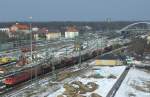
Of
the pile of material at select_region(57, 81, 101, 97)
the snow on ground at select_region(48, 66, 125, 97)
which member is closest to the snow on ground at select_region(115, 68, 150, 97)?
the snow on ground at select_region(48, 66, 125, 97)

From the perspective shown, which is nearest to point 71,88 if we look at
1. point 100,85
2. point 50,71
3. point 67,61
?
point 100,85

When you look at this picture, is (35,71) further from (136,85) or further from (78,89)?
(136,85)

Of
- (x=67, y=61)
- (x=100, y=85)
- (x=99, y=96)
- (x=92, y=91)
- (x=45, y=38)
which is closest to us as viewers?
(x=99, y=96)

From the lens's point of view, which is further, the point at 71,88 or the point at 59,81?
the point at 59,81

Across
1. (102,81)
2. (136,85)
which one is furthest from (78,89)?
(102,81)

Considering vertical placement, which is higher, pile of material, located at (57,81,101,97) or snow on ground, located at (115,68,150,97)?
pile of material, located at (57,81,101,97)

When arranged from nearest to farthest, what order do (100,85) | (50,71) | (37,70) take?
(100,85) → (37,70) → (50,71)

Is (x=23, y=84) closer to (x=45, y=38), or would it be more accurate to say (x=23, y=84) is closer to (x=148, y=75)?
(x=148, y=75)

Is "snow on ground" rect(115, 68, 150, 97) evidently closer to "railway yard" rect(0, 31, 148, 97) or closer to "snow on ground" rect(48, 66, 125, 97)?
"railway yard" rect(0, 31, 148, 97)
